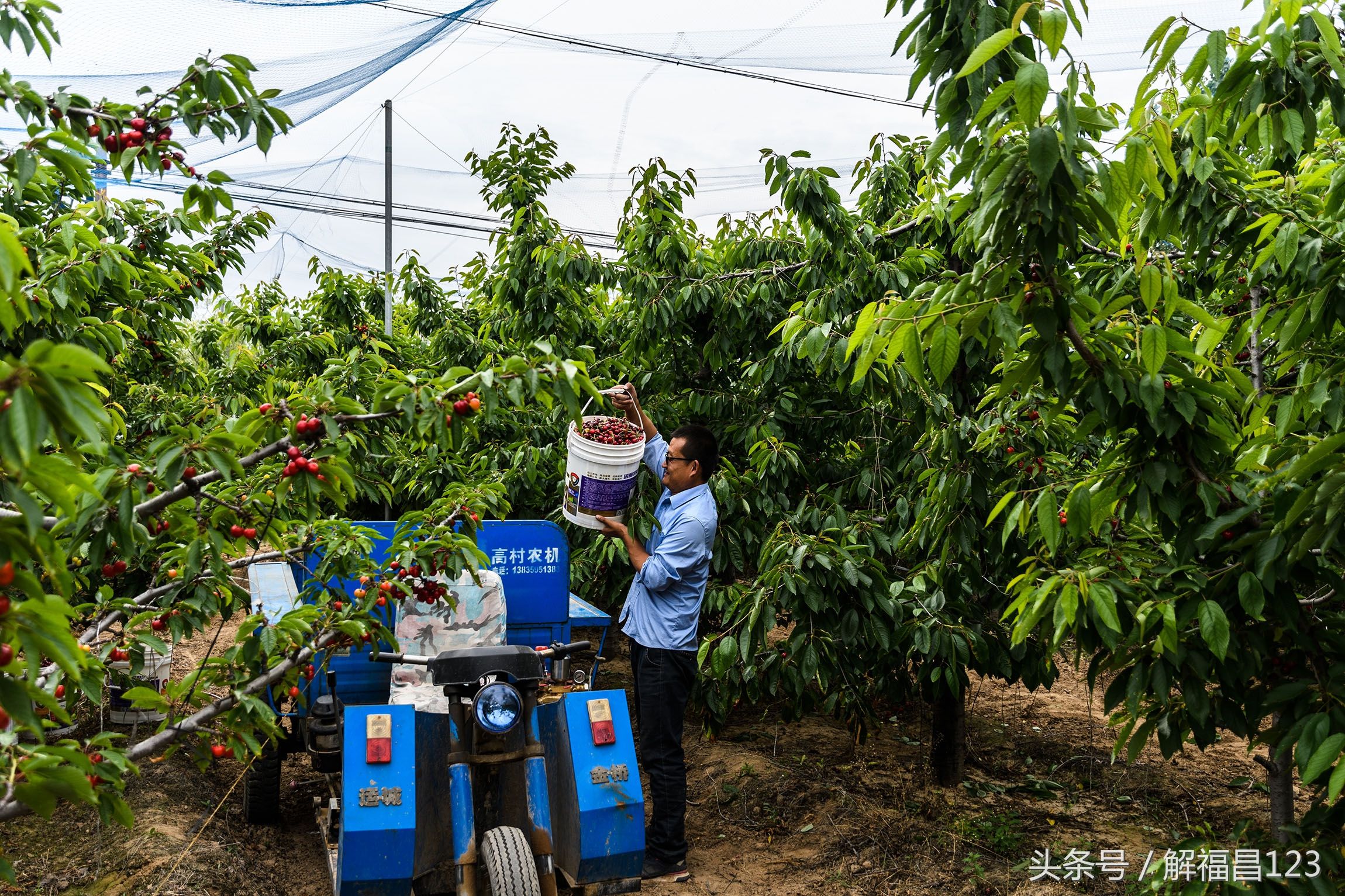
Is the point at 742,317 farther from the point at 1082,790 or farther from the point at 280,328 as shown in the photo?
the point at 280,328

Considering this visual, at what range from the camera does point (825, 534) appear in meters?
4.16

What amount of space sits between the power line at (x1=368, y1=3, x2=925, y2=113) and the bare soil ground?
3984mm

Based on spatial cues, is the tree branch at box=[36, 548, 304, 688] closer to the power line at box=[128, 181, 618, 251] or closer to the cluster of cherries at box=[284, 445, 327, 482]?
the cluster of cherries at box=[284, 445, 327, 482]

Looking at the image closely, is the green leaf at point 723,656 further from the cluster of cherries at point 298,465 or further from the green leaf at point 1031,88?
the green leaf at point 1031,88

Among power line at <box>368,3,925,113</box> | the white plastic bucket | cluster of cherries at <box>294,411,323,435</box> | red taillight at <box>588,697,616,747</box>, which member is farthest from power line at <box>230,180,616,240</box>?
cluster of cherries at <box>294,411,323,435</box>

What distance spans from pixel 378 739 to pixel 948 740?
292 cm

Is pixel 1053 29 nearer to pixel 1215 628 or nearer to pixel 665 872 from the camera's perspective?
pixel 1215 628

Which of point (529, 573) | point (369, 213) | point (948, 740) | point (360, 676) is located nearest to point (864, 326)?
point (529, 573)

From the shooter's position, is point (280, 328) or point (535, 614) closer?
point (535, 614)

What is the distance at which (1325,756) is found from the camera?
207 cm

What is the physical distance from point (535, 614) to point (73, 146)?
2.93m

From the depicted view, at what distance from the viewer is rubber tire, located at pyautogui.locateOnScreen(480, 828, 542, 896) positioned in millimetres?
2938

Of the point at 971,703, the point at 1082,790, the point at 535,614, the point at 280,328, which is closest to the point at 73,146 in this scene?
the point at 535,614

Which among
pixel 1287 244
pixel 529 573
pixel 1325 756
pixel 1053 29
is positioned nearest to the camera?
pixel 1053 29
